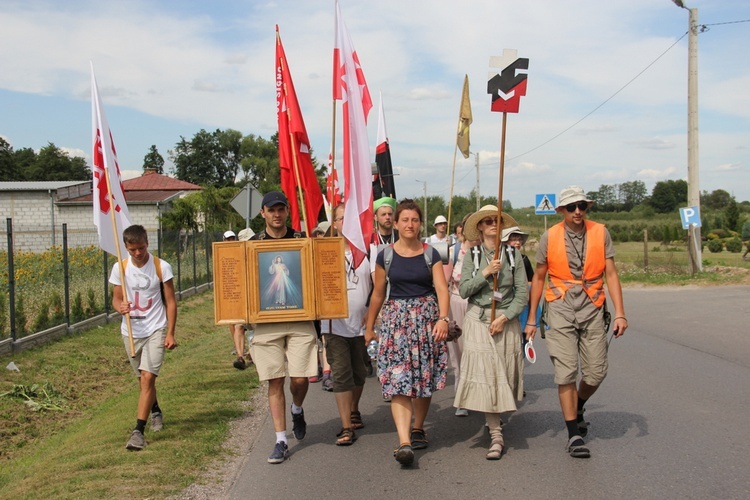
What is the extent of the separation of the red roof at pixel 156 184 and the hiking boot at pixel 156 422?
6909cm

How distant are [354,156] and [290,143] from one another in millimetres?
896

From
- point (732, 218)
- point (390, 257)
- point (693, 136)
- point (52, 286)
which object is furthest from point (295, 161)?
point (732, 218)

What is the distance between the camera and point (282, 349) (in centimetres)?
632

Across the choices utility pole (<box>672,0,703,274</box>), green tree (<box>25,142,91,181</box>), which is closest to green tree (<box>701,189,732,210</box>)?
green tree (<box>25,142,91,181</box>)

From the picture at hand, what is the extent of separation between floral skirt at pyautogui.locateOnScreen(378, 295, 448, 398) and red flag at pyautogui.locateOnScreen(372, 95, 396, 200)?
6159 mm

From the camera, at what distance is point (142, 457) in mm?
6062

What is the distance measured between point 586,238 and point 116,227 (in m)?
3.94

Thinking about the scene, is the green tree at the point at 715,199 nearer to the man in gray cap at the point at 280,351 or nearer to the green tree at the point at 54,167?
the green tree at the point at 54,167

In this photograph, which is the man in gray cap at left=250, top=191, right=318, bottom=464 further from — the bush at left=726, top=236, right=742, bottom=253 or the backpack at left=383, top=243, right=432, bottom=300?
the bush at left=726, top=236, right=742, bottom=253

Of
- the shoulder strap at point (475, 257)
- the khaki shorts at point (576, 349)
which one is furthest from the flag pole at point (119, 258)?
the khaki shorts at point (576, 349)

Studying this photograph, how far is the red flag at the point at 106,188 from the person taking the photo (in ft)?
22.9

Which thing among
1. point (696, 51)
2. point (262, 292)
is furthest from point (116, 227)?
point (696, 51)

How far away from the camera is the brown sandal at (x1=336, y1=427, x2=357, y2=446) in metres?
6.54

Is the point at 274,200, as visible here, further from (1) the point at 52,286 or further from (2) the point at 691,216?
(2) the point at 691,216
